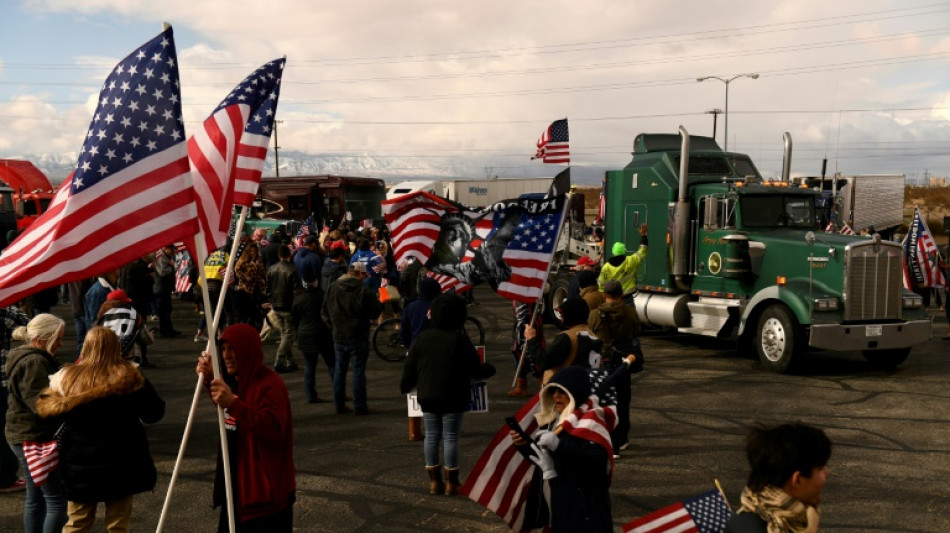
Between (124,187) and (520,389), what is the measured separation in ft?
24.3

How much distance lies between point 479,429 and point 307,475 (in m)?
2.26

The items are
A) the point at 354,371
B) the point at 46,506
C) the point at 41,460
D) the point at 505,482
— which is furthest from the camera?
the point at 354,371

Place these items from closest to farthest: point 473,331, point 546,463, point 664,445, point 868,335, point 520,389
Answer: point 546,463 → point 664,445 → point 520,389 → point 868,335 → point 473,331

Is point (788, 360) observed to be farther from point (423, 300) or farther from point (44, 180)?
point (44, 180)

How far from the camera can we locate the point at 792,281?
13117mm

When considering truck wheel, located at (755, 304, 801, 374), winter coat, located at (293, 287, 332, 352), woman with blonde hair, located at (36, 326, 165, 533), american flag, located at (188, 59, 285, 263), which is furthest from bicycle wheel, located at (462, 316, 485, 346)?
woman with blonde hair, located at (36, 326, 165, 533)

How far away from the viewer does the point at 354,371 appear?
407 inches

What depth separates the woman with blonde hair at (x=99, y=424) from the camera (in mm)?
4980

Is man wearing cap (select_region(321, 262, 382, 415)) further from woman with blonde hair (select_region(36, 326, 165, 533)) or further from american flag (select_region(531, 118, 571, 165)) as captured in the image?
american flag (select_region(531, 118, 571, 165))

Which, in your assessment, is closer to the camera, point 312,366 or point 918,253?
point 312,366

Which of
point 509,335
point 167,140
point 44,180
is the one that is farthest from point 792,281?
point 44,180

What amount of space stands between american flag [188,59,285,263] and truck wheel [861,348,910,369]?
10.8 meters

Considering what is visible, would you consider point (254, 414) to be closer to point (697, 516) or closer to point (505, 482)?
point (505, 482)

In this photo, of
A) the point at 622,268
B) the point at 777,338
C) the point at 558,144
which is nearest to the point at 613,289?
the point at 777,338
